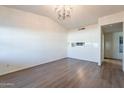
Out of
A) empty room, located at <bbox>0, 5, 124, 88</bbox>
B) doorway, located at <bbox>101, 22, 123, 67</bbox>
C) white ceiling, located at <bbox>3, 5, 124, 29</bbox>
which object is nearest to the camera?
empty room, located at <bbox>0, 5, 124, 88</bbox>

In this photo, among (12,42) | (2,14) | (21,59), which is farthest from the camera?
(21,59)

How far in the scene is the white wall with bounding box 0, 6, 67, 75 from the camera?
368 cm

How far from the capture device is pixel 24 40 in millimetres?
4336

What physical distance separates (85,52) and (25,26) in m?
4.36

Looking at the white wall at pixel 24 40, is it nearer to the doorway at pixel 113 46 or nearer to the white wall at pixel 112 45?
the doorway at pixel 113 46

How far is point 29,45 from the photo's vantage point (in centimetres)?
458

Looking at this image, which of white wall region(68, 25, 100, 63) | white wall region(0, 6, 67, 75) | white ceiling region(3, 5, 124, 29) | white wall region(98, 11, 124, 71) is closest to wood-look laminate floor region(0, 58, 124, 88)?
white wall region(0, 6, 67, 75)

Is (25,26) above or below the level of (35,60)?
above

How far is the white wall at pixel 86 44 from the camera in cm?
589

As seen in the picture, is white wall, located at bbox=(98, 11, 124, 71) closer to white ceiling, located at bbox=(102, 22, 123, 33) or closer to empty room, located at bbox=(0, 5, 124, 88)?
empty room, located at bbox=(0, 5, 124, 88)

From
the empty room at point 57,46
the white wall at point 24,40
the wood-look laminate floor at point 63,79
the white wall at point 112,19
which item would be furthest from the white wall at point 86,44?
the wood-look laminate floor at point 63,79

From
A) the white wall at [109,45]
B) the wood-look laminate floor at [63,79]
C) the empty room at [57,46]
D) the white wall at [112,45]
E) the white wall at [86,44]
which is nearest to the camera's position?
the wood-look laminate floor at [63,79]
